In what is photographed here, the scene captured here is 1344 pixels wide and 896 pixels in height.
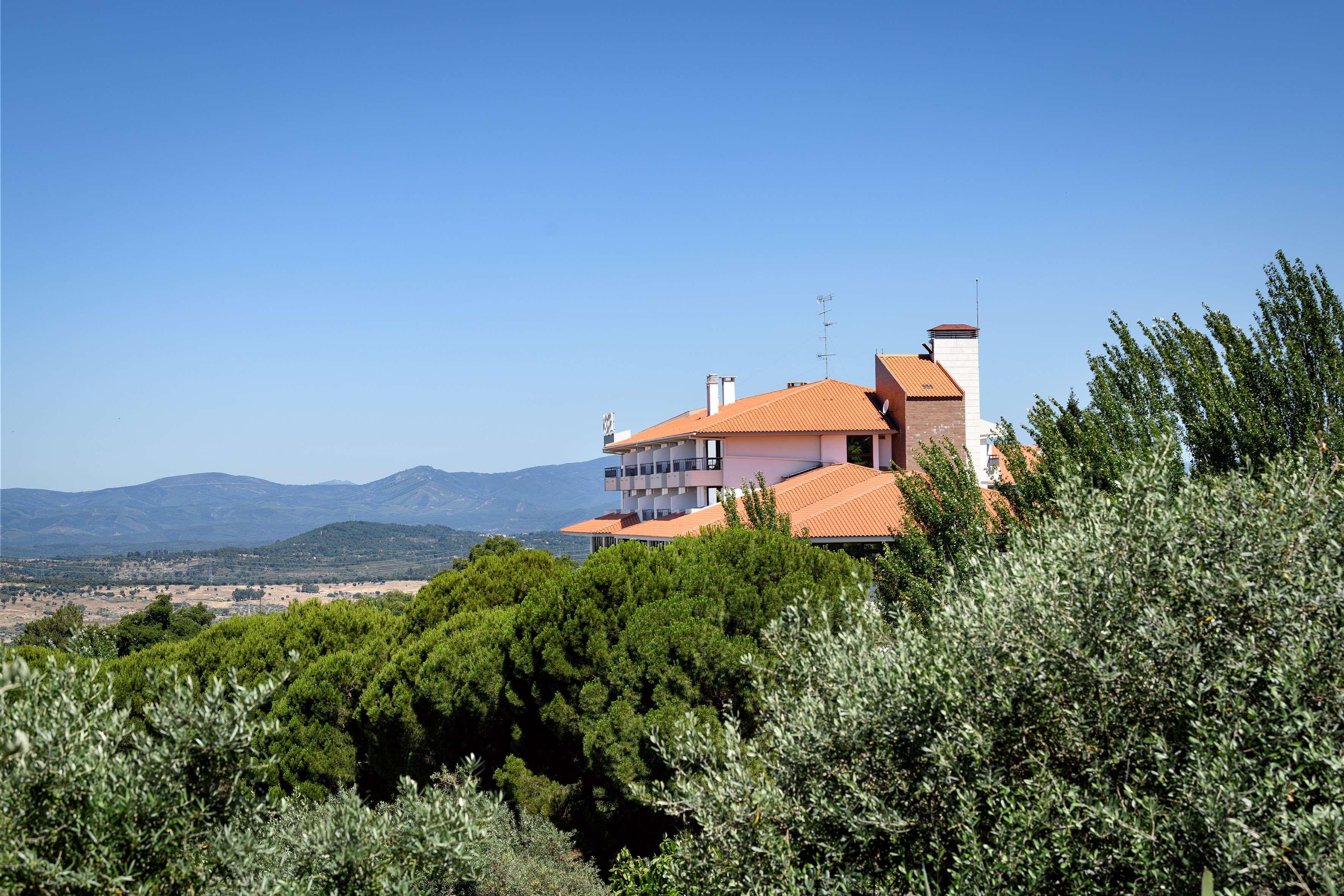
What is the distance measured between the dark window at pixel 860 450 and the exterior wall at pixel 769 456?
1.36m

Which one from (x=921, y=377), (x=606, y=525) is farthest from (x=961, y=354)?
(x=606, y=525)

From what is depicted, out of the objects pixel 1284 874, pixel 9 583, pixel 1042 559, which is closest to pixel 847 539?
pixel 1042 559

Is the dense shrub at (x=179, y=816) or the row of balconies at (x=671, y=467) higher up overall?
the row of balconies at (x=671, y=467)

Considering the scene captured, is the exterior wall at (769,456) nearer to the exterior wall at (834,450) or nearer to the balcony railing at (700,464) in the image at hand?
the exterior wall at (834,450)

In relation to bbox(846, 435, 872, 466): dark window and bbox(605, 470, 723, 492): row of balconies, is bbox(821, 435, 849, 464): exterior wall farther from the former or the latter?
bbox(605, 470, 723, 492): row of balconies

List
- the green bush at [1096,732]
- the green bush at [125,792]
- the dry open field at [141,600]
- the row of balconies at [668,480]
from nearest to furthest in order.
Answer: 1. the green bush at [1096,732]
2. the green bush at [125,792]
3. the row of balconies at [668,480]
4. the dry open field at [141,600]

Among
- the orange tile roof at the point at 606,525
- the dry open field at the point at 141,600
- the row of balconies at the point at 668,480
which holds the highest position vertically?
the row of balconies at the point at 668,480

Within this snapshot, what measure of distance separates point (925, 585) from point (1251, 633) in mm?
14934

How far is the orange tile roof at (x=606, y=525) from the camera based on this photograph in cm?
6059

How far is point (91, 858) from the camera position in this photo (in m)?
7.14

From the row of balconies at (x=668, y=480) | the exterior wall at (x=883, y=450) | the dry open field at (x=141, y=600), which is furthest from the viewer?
the dry open field at (x=141, y=600)

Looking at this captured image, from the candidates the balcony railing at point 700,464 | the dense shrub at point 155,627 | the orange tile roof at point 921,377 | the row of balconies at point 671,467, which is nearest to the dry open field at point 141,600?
the dense shrub at point 155,627

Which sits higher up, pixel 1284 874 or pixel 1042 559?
pixel 1042 559

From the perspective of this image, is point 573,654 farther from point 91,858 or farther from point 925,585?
point 91,858
